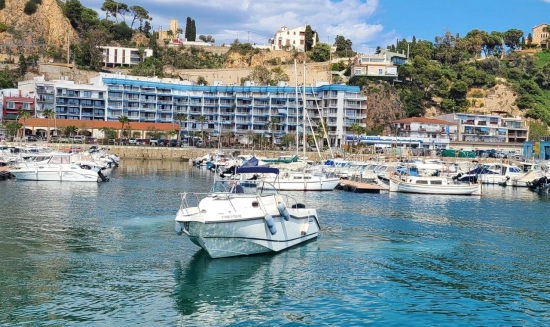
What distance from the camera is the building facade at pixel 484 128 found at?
131 m

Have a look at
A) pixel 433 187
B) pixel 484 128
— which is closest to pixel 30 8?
pixel 484 128

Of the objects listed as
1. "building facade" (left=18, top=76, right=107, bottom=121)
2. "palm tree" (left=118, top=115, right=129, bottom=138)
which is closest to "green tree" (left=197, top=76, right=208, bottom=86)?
"building facade" (left=18, top=76, right=107, bottom=121)

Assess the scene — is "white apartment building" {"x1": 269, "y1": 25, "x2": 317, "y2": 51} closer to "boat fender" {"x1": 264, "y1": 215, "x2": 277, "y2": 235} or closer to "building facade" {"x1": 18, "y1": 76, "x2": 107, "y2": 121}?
"building facade" {"x1": 18, "y1": 76, "x2": 107, "y2": 121}

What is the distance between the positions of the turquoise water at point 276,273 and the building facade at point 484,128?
297ft

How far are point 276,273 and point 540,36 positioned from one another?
195303mm

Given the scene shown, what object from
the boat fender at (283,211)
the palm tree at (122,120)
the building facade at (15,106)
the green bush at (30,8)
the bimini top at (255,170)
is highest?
the green bush at (30,8)

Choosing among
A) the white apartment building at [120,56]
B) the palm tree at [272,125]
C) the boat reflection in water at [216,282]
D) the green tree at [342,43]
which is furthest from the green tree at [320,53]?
the boat reflection in water at [216,282]

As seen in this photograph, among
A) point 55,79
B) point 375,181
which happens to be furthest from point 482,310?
point 55,79

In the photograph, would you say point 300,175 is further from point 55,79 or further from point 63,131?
point 55,79

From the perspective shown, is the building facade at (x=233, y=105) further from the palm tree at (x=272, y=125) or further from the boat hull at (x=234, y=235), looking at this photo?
the boat hull at (x=234, y=235)

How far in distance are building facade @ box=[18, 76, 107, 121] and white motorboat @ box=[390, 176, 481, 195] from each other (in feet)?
282

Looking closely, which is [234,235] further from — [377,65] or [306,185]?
[377,65]

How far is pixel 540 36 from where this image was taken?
194250 mm

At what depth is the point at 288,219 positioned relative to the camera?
93.0 ft
